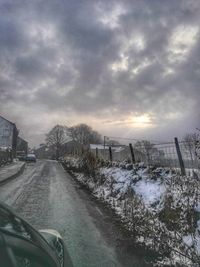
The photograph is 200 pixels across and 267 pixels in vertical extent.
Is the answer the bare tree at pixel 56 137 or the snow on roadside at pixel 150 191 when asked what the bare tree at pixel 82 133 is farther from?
the snow on roadside at pixel 150 191

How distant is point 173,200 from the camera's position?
7840mm

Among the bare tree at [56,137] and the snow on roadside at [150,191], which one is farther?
the bare tree at [56,137]

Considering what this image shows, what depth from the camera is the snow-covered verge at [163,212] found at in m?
5.71

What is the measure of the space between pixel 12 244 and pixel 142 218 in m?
6.51

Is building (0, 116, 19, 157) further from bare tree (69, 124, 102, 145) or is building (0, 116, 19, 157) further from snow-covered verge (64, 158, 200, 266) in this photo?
snow-covered verge (64, 158, 200, 266)

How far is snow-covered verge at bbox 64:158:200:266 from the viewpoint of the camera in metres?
5.71

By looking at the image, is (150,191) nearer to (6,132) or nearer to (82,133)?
(6,132)

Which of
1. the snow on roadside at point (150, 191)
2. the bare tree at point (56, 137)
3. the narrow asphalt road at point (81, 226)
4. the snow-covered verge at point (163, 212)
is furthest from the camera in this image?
the bare tree at point (56, 137)

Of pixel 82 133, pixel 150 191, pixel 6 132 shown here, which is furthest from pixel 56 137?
pixel 150 191

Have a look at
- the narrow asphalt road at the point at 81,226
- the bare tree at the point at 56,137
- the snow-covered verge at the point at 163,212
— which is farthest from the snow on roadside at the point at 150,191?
the bare tree at the point at 56,137

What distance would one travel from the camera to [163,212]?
7.64m

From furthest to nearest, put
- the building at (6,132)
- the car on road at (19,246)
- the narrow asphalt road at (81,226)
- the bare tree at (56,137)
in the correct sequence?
1. the bare tree at (56,137)
2. the building at (6,132)
3. the narrow asphalt road at (81,226)
4. the car on road at (19,246)

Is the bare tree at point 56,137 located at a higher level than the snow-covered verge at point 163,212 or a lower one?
higher

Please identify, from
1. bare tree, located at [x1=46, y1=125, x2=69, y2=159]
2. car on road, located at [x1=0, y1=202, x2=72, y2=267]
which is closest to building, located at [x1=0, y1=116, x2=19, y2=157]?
bare tree, located at [x1=46, y1=125, x2=69, y2=159]
